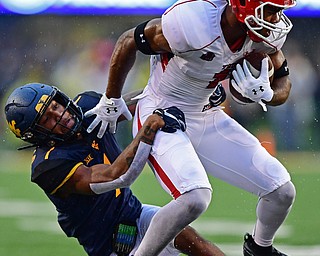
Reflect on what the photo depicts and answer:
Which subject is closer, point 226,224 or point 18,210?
point 226,224

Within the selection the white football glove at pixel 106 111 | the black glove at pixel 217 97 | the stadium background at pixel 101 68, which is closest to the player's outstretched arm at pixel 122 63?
the white football glove at pixel 106 111

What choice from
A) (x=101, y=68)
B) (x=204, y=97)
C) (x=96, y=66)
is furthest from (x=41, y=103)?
(x=96, y=66)

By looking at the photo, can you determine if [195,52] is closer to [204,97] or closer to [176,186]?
[204,97]

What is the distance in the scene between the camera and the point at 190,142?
366cm

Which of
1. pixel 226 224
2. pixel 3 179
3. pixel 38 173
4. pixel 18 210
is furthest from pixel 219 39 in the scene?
pixel 3 179

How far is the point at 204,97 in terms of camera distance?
3797 mm

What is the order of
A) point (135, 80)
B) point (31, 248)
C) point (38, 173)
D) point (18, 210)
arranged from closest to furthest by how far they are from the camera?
point (38, 173) → point (31, 248) → point (18, 210) → point (135, 80)

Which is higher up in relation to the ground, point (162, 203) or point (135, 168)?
point (135, 168)

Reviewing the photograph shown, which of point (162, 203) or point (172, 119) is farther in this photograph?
point (162, 203)

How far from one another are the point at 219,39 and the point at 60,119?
2.60ft

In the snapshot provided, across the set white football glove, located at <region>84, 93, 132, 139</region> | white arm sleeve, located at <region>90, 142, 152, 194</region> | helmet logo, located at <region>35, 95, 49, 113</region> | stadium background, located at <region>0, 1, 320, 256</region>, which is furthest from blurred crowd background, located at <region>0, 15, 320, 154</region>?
white arm sleeve, located at <region>90, 142, 152, 194</region>

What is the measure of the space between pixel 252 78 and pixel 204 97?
0.28 metres

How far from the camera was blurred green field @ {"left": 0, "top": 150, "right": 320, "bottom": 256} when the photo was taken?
5125mm

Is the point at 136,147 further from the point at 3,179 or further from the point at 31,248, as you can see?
the point at 3,179
